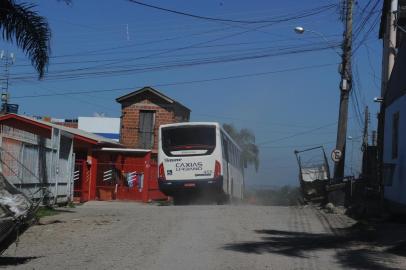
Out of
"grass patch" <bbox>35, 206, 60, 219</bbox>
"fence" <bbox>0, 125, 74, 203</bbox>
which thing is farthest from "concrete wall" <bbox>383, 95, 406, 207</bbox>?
"grass patch" <bbox>35, 206, 60, 219</bbox>

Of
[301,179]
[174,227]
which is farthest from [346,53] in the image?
[174,227]

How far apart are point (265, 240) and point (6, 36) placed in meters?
8.84

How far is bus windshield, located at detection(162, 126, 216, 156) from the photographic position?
24.9 meters

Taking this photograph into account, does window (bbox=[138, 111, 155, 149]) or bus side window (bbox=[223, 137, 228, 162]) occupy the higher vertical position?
window (bbox=[138, 111, 155, 149])

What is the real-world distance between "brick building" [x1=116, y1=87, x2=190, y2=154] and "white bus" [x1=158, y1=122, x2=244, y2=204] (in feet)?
60.3

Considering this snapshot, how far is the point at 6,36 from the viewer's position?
52.5 feet

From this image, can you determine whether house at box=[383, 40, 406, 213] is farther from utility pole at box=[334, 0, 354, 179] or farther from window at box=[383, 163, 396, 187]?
utility pole at box=[334, 0, 354, 179]

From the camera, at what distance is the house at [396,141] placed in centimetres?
1539

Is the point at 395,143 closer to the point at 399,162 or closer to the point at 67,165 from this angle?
the point at 399,162

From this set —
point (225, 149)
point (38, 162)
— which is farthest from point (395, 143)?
point (38, 162)

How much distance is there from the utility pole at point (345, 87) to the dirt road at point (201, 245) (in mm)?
11639

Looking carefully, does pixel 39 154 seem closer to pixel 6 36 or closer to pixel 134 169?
pixel 6 36

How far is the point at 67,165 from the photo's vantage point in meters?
23.6

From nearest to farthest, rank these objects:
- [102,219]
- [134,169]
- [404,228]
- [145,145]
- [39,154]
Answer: [404,228] < [102,219] < [39,154] < [134,169] < [145,145]
